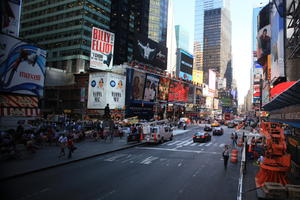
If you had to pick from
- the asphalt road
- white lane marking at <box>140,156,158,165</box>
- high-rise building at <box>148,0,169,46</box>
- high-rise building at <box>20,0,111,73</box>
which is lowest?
white lane marking at <box>140,156,158,165</box>

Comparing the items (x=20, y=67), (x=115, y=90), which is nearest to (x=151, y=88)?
(x=115, y=90)

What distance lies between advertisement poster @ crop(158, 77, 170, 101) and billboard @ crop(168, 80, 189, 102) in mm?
2104

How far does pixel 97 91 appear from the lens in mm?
53250

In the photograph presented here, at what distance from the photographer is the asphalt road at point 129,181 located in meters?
9.43

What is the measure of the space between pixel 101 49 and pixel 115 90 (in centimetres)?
1049

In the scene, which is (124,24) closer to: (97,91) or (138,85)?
(138,85)

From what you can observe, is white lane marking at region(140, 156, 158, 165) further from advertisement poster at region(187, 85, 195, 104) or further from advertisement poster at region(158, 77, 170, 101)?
advertisement poster at region(187, 85, 195, 104)

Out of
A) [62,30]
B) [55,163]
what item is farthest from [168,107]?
[55,163]

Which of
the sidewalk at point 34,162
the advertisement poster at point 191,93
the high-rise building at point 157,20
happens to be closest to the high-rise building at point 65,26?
the advertisement poster at point 191,93

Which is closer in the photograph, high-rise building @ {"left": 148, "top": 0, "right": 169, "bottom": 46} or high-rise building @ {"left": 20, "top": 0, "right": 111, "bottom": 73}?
high-rise building @ {"left": 20, "top": 0, "right": 111, "bottom": 73}

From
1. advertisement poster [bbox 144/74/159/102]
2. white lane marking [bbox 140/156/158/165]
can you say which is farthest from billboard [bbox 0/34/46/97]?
advertisement poster [bbox 144/74/159/102]

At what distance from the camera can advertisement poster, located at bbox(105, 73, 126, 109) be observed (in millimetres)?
52875

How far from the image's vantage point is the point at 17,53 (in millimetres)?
30172

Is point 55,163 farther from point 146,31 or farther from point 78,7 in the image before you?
point 146,31
